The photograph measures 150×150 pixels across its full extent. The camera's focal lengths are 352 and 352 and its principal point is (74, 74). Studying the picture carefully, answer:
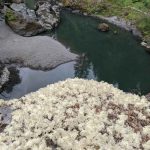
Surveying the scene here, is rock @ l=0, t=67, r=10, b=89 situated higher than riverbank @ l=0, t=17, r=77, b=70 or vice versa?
rock @ l=0, t=67, r=10, b=89

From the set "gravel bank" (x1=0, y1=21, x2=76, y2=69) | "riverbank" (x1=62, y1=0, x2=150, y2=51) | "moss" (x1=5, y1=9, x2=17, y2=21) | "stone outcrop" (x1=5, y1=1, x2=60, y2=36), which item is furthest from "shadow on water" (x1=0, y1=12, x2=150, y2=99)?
"moss" (x1=5, y1=9, x2=17, y2=21)

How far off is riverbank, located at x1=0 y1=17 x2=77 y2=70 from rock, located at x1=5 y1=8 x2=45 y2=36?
3.62 ft

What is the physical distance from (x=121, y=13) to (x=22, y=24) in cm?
2001

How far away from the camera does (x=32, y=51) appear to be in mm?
46719

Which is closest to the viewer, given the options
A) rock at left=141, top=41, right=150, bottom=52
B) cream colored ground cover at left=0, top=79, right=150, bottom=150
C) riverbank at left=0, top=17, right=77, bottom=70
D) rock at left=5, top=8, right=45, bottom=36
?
cream colored ground cover at left=0, top=79, right=150, bottom=150

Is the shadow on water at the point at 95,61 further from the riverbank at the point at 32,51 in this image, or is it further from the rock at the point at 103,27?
the riverbank at the point at 32,51

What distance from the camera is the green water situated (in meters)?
45.0

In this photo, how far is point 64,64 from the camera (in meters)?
45.9

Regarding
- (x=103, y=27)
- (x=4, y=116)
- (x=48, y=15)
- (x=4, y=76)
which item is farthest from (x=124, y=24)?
(x=4, y=116)

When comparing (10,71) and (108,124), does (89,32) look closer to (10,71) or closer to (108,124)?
(10,71)

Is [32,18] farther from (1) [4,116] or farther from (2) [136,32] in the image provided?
(1) [4,116]

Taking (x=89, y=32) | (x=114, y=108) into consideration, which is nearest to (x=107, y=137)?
(x=114, y=108)

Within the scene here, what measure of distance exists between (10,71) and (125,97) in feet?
81.4

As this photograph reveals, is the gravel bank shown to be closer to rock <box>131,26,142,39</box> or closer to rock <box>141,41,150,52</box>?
rock <box>141,41,150,52</box>
